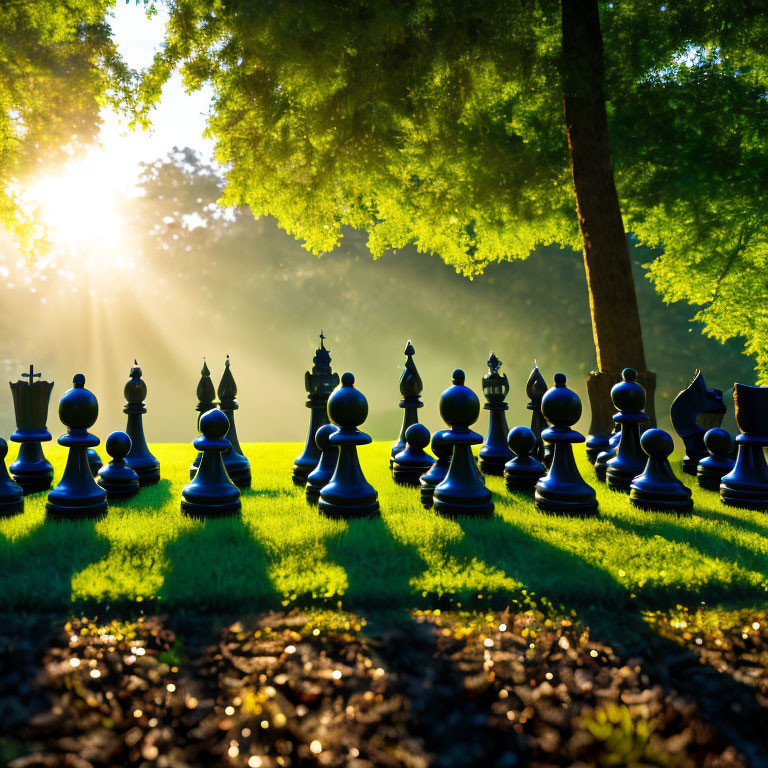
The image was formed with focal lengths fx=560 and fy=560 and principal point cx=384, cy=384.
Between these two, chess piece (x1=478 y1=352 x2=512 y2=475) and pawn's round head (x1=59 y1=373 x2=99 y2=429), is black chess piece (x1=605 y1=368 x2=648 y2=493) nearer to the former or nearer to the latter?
chess piece (x1=478 y1=352 x2=512 y2=475)

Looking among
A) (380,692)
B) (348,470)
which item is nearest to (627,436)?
(348,470)

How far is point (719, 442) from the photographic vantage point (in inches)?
179

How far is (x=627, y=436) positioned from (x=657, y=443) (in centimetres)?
72

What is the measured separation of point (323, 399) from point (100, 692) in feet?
11.0

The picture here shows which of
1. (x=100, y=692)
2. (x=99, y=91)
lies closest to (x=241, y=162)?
(x=99, y=91)

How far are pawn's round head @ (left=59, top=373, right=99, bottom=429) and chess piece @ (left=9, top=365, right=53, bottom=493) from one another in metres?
0.59

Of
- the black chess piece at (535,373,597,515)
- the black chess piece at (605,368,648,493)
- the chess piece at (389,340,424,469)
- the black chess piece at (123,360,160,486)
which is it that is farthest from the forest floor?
the chess piece at (389,340,424,469)

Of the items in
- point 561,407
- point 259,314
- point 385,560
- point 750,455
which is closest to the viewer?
point 385,560

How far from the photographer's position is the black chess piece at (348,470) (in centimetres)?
357

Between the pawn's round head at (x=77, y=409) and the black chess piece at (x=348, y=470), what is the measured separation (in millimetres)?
1572

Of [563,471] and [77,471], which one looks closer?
[77,471]

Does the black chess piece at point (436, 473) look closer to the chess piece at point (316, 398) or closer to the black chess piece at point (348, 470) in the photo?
the black chess piece at point (348, 470)

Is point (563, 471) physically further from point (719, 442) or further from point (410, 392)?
point (410, 392)

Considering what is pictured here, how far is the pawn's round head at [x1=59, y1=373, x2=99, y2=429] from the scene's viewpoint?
368 cm
